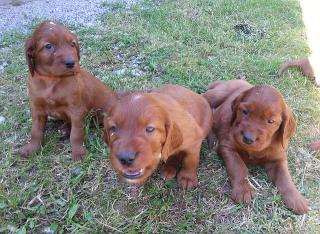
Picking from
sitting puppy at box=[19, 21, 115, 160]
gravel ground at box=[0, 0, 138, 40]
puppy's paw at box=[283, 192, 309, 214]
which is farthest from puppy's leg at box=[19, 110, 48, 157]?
gravel ground at box=[0, 0, 138, 40]

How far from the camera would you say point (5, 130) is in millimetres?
4574

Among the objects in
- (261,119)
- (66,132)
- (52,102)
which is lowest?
(66,132)

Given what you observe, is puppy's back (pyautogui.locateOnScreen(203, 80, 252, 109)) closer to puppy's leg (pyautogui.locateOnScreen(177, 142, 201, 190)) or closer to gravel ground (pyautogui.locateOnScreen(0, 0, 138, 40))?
puppy's leg (pyautogui.locateOnScreen(177, 142, 201, 190))

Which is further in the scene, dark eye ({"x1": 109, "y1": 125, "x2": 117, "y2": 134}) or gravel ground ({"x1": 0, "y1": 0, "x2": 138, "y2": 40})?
gravel ground ({"x1": 0, "y1": 0, "x2": 138, "y2": 40})

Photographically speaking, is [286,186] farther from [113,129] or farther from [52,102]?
[52,102]

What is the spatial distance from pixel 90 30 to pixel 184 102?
3.09m

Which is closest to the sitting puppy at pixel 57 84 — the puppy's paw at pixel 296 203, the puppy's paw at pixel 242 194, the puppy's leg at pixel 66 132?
the puppy's leg at pixel 66 132

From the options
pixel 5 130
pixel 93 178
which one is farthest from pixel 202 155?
pixel 5 130

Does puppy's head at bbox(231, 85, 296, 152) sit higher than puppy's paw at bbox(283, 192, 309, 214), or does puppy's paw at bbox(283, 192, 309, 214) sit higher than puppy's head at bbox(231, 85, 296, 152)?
puppy's head at bbox(231, 85, 296, 152)

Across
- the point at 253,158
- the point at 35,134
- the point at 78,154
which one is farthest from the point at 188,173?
the point at 35,134

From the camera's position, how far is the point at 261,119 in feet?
12.1

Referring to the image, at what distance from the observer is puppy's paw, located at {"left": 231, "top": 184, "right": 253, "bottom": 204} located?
3748 millimetres

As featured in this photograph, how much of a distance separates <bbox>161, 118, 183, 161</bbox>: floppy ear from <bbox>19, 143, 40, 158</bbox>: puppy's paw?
57.4 inches

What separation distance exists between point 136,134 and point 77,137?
1.30 meters
